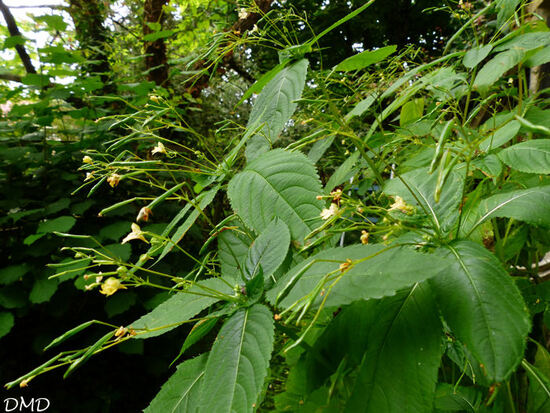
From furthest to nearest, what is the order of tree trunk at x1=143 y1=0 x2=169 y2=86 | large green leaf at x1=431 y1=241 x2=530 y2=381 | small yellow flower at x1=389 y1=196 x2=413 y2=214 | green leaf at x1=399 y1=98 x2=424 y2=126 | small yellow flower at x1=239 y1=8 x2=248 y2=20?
tree trunk at x1=143 y1=0 x2=169 y2=86, green leaf at x1=399 y1=98 x2=424 y2=126, small yellow flower at x1=239 y1=8 x2=248 y2=20, small yellow flower at x1=389 y1=196 x2=413 y2=214, large green leaf at x1=431 y1=241 x2=530 y2=381

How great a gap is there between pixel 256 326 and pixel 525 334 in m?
0.25

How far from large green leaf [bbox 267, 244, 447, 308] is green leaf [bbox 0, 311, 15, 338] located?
1.31m

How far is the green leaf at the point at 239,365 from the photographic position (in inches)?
13.1

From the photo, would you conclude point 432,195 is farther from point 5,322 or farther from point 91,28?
point 91,28

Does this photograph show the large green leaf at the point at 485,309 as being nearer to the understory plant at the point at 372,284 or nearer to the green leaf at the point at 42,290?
the understory plant at the point at 372,284

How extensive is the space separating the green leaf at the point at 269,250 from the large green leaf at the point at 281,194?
0.02 meters

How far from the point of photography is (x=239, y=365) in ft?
1.18

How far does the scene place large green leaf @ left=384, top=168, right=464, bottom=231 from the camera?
1.24 feet

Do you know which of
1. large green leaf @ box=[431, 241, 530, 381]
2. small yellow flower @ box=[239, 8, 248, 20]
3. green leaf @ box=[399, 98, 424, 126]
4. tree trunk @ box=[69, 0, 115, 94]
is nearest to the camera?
large green leaf @ box=[431, 241, 530, 381]

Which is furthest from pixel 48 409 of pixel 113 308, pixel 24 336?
pixel 113 308

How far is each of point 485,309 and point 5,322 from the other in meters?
1.52

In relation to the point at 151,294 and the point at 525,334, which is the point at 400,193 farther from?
the point at 151,294

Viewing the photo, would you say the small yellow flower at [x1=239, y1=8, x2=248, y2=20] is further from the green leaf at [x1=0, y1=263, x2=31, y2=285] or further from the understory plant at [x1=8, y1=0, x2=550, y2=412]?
the green leaf at [x1=0, y1=263, x2=31, y2=285]

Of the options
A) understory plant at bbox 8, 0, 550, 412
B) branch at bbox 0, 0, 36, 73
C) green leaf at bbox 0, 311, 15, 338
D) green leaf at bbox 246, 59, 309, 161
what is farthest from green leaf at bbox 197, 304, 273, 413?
branch at bbox 0, 0, 36, 73
